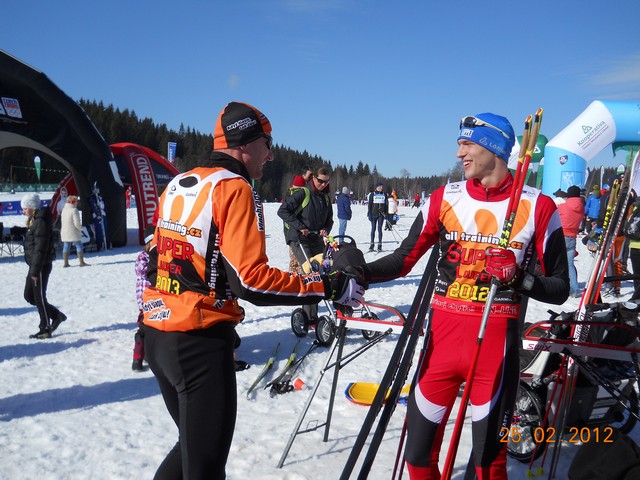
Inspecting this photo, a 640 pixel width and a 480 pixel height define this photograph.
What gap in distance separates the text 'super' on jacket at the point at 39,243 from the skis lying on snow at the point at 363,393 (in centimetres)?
441

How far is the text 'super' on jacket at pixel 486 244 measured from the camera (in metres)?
2.48

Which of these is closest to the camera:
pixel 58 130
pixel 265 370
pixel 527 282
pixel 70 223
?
pixel 527 282

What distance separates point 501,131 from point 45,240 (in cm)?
605

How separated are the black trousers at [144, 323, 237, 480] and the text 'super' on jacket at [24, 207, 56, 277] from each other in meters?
5.23

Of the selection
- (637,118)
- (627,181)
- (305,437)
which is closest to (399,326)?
(305,437)

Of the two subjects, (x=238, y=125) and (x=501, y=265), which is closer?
(x=501, y=265)

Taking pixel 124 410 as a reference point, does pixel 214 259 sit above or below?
above

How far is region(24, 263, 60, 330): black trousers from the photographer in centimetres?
646

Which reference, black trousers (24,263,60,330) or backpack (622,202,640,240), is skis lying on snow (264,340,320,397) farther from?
backpack (622,202,640,240)

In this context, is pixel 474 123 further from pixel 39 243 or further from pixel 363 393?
pixel 39 243

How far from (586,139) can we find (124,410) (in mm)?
17805

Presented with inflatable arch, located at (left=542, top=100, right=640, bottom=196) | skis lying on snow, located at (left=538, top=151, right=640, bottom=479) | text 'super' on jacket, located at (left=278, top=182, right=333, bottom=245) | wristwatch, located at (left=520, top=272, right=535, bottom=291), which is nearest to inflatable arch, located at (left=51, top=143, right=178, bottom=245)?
text 'super' on jacket, located at (left=278, top=182, right=333, bottom=245)

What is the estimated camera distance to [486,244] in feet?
8.18
